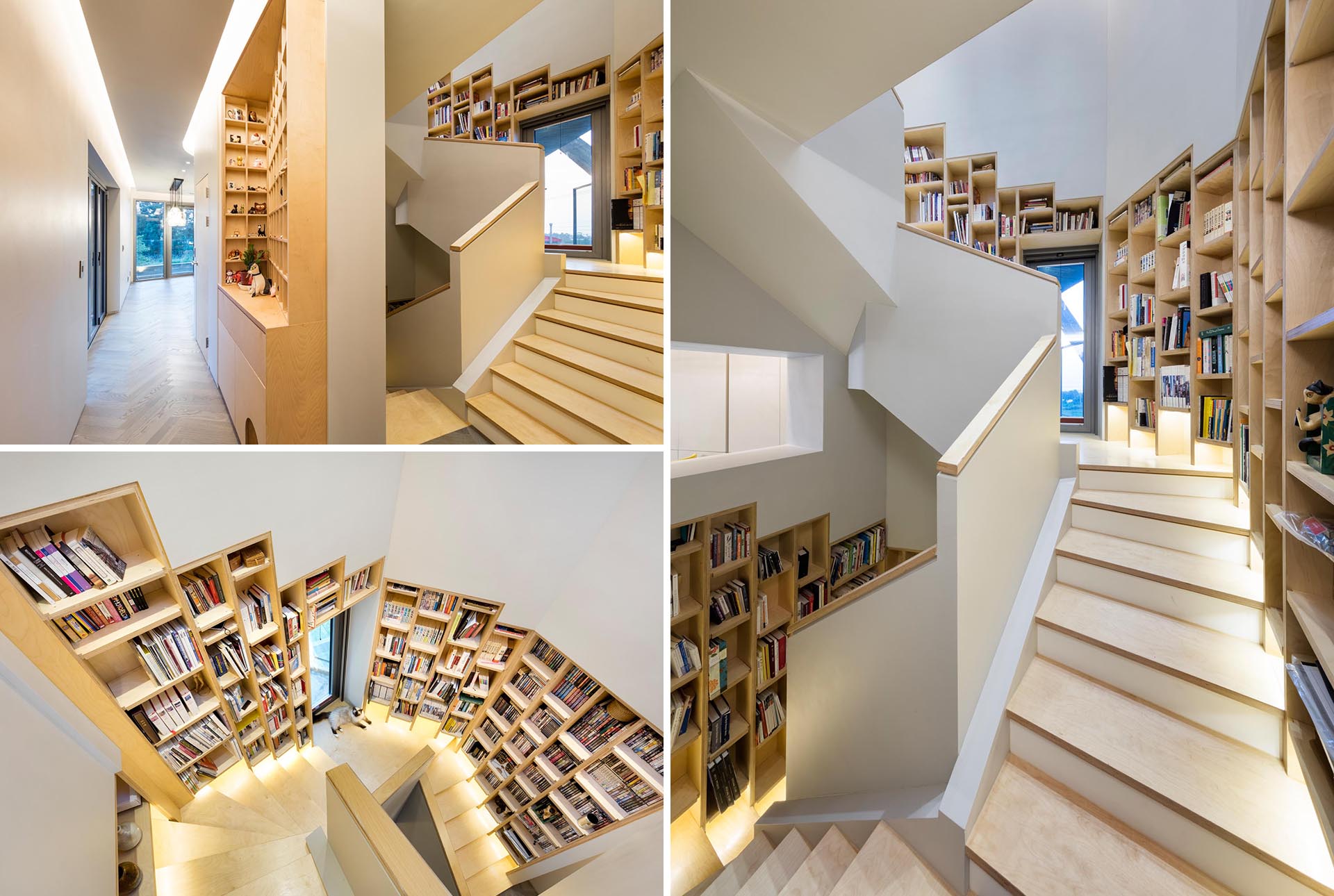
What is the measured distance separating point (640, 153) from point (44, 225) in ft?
12.1

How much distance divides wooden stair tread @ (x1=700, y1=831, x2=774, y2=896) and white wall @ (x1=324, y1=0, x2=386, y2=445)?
2.60 metres

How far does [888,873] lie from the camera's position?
7.47ft

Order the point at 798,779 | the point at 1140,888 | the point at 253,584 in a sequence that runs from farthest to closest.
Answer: the point at 798,779
the point at 1140,888
the point at 253,584

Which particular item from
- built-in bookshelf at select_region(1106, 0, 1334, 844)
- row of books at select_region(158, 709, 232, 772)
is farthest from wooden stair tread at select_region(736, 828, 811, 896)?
row of books at select_region(158, 709, 232, 772)

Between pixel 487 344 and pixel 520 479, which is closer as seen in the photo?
pixel 520 479

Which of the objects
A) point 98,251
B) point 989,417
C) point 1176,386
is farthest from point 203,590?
point 1176,386

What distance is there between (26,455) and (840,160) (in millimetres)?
3686

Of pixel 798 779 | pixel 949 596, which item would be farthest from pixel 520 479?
pixel 798 779

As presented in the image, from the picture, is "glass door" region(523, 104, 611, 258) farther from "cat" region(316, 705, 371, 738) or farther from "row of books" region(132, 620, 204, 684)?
"row of books" region(132, 620, 204, 684)

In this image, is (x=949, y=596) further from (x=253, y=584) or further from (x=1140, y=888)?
(x=253, y=584)

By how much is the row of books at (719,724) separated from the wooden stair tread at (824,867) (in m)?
1.31

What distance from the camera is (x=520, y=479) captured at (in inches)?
50.3

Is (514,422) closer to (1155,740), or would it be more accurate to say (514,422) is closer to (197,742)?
(197,742)

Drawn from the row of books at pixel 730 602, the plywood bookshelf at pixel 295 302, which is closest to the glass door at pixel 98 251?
the plywood bookshelf at pixel 295 302
